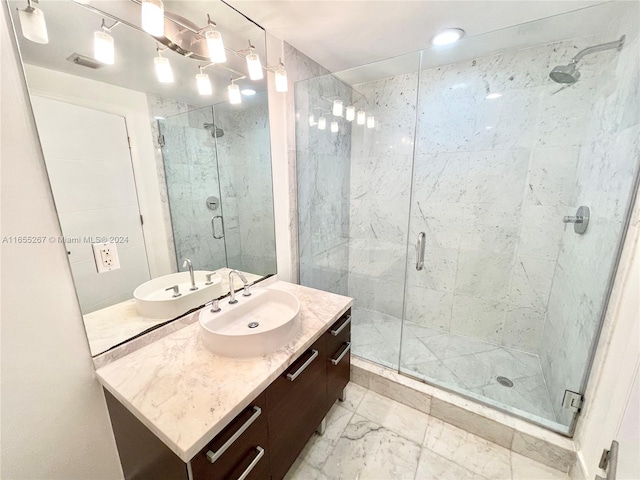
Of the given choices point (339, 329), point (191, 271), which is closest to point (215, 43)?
point (191, 271)

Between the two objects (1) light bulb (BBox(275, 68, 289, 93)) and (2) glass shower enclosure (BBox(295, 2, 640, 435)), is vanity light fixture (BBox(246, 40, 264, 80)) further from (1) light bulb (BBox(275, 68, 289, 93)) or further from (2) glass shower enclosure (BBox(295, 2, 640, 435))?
(2) glass shower enclosure (BBox(295, 2, 640, 435))

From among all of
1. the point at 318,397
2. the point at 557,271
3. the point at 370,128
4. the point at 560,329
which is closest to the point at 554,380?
the point at 560,329

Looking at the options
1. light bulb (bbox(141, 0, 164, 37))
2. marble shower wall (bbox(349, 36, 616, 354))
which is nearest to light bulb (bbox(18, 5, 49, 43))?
light bulb (bbox(141, 0, 164, 37))

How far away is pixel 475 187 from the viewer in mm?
2152

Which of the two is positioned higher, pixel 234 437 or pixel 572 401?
pixel 234 437

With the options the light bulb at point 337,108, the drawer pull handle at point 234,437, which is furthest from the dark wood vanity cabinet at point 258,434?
the light bulb at point 337,108

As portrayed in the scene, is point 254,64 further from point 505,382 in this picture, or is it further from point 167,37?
point 505,382

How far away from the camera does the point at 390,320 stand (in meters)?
2.61

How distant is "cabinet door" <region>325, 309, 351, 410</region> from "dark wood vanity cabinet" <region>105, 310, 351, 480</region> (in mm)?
12

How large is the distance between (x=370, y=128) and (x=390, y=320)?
1.90 meters

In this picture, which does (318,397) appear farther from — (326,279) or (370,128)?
(370,128)

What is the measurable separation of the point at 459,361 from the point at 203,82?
259cm

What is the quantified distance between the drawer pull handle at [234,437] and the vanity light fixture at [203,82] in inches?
61.1

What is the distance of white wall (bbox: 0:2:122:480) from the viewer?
0.81 m
